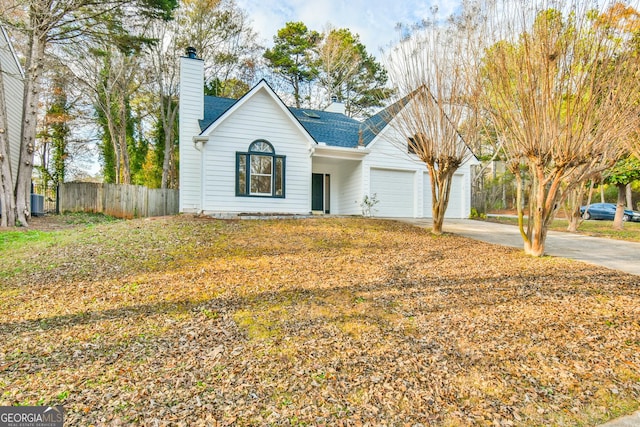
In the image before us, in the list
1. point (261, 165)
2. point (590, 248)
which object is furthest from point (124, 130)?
point (590, 248)

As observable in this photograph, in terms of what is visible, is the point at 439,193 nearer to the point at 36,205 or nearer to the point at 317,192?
the point at 317,192

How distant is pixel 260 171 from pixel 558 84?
8.14 meters

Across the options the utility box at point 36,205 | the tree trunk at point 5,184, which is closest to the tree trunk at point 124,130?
the utility box at point 36,205

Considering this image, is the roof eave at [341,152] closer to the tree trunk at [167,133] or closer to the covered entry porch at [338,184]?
the covered entry porch at [338,184]

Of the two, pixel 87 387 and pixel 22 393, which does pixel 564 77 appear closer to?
pixel 87 387

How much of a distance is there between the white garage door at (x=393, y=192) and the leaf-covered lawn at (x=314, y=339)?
771 centimetres

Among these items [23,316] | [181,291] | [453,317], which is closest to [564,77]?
[453,317]

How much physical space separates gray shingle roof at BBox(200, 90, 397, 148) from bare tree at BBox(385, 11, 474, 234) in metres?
3.88

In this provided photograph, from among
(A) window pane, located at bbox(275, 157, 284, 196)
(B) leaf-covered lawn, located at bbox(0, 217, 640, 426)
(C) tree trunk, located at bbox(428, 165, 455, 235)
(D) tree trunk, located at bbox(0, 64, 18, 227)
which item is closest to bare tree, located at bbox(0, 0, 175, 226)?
(D) tree trunk, located at bbox(0, 64, 18, 227)

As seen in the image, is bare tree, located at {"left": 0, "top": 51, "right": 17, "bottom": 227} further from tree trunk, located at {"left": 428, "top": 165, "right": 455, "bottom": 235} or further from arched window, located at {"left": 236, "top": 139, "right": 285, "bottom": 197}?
tree trunk, located at {"left": 428, "top": 165, "right": 455, "bottom": 235}

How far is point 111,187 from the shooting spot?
14.7 m

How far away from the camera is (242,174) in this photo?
35.0 ft

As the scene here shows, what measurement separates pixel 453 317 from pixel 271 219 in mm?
7065

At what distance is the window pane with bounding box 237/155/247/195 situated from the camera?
10.6m
